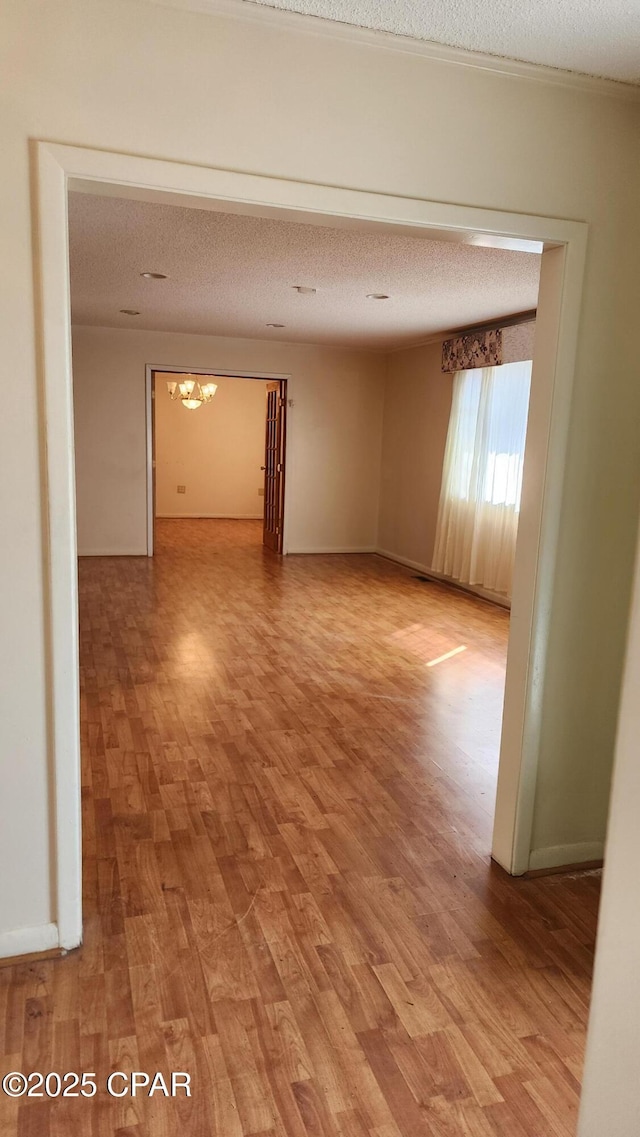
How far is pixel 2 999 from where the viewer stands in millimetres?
1863

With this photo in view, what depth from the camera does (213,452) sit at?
1158 centimetres

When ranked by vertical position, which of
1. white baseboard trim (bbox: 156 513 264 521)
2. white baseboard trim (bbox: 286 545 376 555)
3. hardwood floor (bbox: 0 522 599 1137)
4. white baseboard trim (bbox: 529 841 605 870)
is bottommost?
hardwood floor (bbox: 0 522 599 1137)

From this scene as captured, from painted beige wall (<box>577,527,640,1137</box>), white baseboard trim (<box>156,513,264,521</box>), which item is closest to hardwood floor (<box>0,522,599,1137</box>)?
painted beige wall (<box>577,527,640,1137</box>)

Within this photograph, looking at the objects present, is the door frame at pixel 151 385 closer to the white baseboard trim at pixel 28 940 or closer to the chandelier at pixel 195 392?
the chandelier at pixel 195 392

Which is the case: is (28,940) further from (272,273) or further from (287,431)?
(287,431)

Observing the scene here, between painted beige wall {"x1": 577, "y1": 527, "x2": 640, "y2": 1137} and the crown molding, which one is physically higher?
the crown molding

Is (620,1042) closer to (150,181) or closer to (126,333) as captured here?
(150,181)

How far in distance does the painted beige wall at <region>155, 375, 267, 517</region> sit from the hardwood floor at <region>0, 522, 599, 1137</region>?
7.45m

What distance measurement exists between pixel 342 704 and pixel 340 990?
6.90 ft

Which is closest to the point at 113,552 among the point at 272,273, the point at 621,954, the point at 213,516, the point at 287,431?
the point at 287,431

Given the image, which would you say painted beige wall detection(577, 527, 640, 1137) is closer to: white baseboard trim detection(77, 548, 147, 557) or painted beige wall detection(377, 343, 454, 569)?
painted beige wall detection(377, 343, 454, 569)

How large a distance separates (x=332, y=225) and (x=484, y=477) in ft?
15.8

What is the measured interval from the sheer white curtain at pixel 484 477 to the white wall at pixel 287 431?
176 cm

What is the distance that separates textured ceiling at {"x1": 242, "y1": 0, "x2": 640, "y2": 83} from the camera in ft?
5.76
